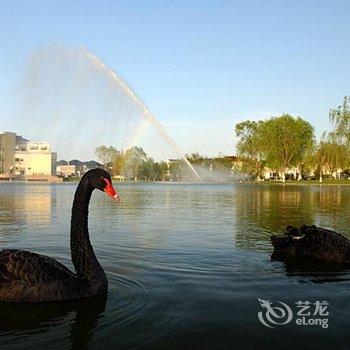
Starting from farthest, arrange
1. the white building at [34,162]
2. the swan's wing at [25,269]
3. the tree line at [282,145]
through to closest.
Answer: the white building at [34,162]
the tree line at [282,145]
the swan's wing at [25,269]

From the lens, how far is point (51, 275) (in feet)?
20.5

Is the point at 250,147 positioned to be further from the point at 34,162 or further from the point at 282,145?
the point at 34,162

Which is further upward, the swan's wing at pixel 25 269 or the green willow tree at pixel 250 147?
the green willow tree at pixel 250 147

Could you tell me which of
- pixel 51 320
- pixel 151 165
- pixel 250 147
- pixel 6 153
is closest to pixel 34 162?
pixel 6 153

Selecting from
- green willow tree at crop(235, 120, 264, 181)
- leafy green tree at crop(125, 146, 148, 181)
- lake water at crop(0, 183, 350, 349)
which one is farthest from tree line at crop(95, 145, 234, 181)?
lake water at crop(0, 183, 350, 349)

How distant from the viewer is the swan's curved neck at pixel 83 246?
21.7 feet

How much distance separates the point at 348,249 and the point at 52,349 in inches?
251

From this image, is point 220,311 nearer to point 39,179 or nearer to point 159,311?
point 159,311

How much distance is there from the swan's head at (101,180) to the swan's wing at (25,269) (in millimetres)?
1227

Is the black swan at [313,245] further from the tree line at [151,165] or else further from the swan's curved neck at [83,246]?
the tree line at [151,165]

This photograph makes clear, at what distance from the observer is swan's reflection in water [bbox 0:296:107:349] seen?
16.9 feet

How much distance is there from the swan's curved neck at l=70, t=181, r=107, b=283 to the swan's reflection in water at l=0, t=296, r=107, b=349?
34 centimetres

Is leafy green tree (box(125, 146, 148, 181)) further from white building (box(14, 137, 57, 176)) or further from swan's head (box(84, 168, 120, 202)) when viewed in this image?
swan's head (box(84, 168, 120, 202))

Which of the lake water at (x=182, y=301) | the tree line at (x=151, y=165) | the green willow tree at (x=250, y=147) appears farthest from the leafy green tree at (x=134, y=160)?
the lake water at (x=182, y=301)
